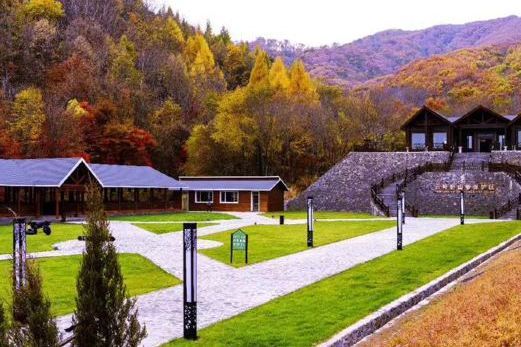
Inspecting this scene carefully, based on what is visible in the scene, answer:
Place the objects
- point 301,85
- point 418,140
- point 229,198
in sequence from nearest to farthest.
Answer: point 229,198, point 418,140, point 301,85

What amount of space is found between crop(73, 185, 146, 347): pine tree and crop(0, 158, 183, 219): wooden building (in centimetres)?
3127

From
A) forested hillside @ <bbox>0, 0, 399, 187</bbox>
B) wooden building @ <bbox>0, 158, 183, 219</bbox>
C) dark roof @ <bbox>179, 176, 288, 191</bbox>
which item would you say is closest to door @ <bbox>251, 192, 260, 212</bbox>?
dark roof @ <bbox>179, 176, 288, 191</bbox>

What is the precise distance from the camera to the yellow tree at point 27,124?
57.0 metres

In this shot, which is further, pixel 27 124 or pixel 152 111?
pixel 152 111

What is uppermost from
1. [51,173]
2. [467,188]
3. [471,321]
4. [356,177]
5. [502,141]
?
[502,141]

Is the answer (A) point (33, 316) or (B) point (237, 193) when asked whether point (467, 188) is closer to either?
(B) point (237, 193)

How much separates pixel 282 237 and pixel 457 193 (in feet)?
77.7

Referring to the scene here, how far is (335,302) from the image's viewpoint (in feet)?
45.6

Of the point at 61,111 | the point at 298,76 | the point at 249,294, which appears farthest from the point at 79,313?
the point at 298,76

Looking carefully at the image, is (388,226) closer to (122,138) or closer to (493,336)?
(493,336)

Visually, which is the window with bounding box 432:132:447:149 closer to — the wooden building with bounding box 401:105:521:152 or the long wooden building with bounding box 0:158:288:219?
the wooden building with bounding box 401:105:521:152

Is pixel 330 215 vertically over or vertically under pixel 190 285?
under

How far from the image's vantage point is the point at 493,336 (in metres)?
9.12

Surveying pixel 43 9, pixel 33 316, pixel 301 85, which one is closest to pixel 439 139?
pixel 301 85
